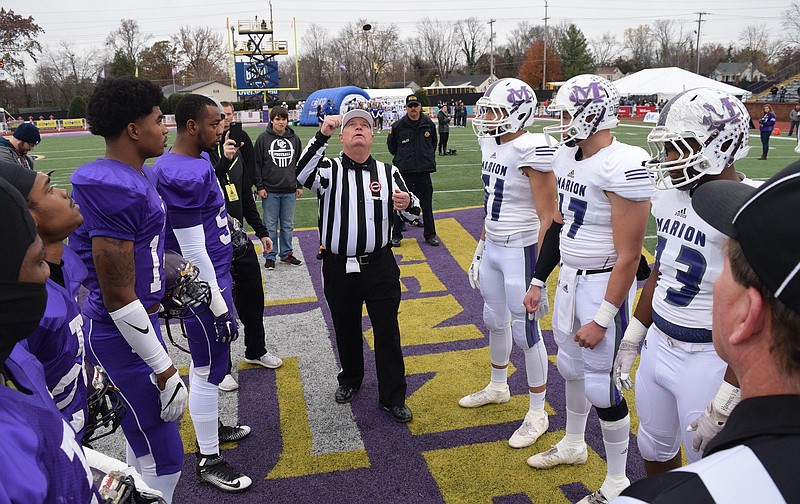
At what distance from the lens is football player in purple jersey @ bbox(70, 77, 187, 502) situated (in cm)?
252

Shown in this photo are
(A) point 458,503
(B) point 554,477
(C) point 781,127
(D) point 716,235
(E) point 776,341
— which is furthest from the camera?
(C) point 781,127

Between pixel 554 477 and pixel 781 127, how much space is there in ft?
106

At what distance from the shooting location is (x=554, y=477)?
3461 millimetres

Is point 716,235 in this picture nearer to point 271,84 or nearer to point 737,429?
point 737,429

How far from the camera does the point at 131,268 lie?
2.56 metres

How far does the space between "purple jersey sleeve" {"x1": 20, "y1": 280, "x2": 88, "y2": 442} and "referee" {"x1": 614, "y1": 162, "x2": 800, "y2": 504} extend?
5.69 ft

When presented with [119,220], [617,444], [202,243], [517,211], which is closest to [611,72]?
[517,211]

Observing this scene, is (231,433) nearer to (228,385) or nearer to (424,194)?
(228,385)

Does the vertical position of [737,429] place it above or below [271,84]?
below

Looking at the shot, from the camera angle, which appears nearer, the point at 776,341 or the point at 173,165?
the point at 776,341

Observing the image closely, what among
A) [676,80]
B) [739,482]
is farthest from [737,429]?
[676,80]

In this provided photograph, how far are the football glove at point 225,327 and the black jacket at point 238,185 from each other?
1.80 meters

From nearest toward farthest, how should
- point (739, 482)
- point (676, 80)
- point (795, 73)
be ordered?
1. point (739, 482)
2. point (676, 80)
3. point (795, 73)

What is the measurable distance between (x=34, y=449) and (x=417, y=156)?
782 centimetres
